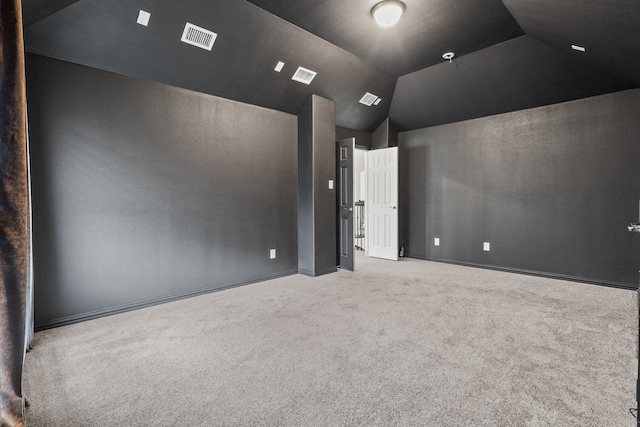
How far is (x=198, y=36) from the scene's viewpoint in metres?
2.99

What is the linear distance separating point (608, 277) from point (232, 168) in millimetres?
4821

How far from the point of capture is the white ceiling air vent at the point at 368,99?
4.91m

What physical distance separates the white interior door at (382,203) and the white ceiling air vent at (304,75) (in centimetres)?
210

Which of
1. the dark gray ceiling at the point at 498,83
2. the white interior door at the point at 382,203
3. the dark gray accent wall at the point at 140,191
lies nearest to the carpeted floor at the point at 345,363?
the dark gray accent wall at the point at 140,191

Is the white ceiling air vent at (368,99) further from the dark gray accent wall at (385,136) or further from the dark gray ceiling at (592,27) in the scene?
the dark gray ceiling at (592,27)

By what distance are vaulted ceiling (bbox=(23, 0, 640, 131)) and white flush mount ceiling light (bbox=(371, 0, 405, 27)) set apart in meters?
0.09

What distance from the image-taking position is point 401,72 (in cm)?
465

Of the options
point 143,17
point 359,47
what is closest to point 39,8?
point 143,17

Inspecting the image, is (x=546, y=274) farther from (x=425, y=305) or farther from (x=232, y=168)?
(x=232, y=168)

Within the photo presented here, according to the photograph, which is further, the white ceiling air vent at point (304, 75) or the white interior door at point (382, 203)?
the white interior door at point (382, 203)

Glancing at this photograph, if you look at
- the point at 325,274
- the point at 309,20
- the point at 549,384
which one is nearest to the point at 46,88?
the point at 309,20

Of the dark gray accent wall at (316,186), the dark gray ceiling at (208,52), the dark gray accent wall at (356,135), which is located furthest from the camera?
the dark gray accent wall at (356,135)

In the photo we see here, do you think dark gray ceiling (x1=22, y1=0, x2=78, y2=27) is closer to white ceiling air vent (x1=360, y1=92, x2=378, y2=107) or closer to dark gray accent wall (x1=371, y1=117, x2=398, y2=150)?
white ceiling air vent (x1=360, y1=92, x2=378, y2=107)

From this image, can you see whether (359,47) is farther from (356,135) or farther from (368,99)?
(356,135)
